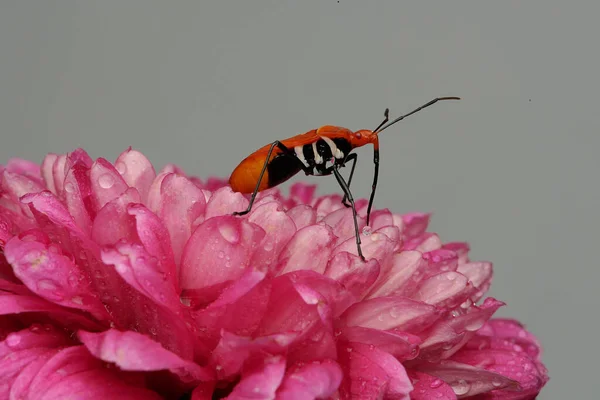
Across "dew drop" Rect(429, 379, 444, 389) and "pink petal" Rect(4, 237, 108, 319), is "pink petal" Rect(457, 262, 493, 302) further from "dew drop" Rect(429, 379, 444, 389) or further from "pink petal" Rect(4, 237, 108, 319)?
"pink petal" Rect(4, 237, 108, 319)

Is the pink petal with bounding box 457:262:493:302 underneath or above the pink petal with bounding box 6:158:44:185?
underneath

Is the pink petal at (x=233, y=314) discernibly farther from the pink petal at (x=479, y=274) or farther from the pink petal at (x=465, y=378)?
the pink petal at (x=479, y=274)

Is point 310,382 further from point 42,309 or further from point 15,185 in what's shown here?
point 15,185

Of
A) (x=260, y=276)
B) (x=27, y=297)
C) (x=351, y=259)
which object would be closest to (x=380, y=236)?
(x=351, y=259)

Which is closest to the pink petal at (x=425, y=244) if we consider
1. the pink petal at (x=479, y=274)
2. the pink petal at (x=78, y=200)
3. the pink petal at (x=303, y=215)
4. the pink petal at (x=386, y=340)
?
the pink petal at (x=479, y=274)

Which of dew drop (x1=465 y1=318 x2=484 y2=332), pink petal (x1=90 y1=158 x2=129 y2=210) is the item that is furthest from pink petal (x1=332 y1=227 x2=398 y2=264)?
pink petal (x1=90 y1=158 x2=129 y2=210)

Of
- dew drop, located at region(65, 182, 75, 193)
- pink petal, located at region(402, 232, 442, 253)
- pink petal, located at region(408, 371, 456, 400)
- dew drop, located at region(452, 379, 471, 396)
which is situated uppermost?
dew drop, located at region(65, 182, 75, 193)

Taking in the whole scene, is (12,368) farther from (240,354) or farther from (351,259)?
(351,259)

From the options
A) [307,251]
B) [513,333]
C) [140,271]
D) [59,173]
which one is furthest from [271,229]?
[513,333]
